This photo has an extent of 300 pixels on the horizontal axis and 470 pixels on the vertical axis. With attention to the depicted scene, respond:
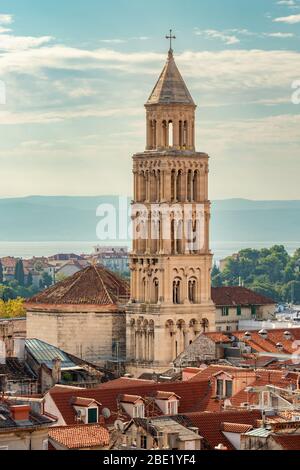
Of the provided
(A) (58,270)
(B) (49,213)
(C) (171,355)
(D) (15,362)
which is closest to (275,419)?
(D) (15,362)

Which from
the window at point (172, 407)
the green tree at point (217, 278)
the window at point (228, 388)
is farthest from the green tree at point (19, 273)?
the window at point (172, 407)

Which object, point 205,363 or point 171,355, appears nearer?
point 205,363

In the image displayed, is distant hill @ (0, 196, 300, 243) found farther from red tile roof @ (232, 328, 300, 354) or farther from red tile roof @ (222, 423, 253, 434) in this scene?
red tile roof @ (222, 423, 253, 434)

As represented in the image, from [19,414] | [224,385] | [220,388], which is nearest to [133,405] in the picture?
[220,388]

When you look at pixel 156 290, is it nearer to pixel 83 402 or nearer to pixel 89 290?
pixel 89 290
